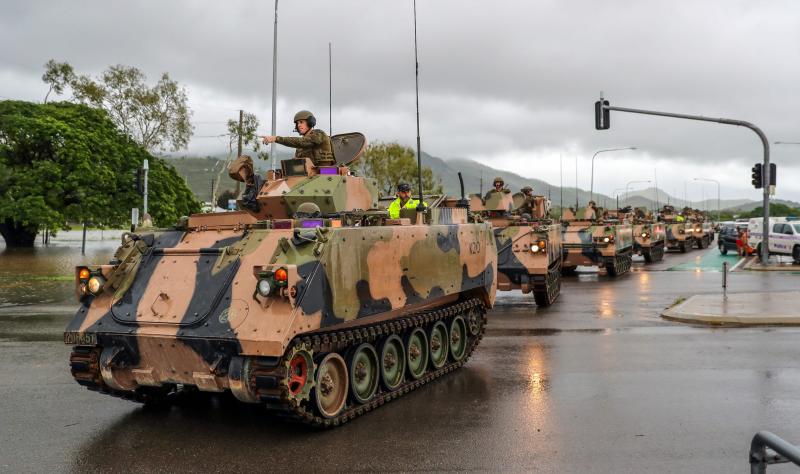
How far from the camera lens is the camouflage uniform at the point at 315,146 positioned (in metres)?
10.0

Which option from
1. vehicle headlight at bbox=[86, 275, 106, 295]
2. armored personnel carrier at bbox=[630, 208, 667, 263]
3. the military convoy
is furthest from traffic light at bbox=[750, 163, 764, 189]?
vehicle headlight at bbox=[86, 275, 106, 295]

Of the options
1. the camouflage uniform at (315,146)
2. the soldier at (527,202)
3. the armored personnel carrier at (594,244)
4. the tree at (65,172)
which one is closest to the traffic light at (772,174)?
the armored personnel carrier at (594,244)

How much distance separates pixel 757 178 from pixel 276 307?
25.5m

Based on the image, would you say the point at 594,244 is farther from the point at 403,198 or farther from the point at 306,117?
the point at 306,117

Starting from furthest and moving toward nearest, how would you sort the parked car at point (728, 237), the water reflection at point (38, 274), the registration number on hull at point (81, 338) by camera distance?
the parked car at point (728, 237) → the water reflection at point (38, 274) → the registration number on hull at point (81, 338)

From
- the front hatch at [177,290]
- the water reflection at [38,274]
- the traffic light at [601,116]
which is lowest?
the water reflection at [38,274]

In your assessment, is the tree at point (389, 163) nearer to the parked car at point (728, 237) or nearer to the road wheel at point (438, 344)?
the parked car at point (728, 237)

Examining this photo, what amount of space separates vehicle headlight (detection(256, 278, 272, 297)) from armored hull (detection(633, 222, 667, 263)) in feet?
89.8

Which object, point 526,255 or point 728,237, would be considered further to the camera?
point 728,237

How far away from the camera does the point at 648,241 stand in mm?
32688

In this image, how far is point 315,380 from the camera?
7.20 m

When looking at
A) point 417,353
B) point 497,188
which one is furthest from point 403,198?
point 497,188

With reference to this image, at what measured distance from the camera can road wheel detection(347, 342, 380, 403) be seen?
25.8 feet

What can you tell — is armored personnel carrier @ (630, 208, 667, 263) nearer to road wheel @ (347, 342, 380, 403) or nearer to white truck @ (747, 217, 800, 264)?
white truck @ (747, 217, 800, 264)
